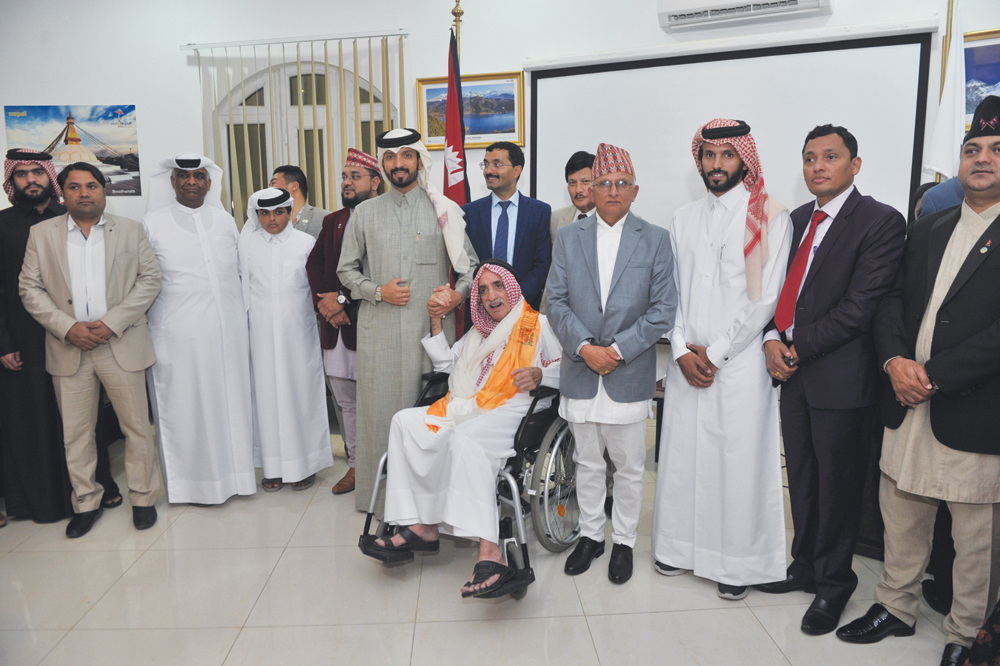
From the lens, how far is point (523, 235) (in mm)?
3461

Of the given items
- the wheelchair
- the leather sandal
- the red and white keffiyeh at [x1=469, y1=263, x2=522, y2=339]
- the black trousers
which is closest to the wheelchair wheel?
the wheelchair

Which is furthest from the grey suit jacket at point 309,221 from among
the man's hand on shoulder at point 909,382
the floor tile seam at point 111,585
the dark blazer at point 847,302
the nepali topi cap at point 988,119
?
the nepali topi cap at point 988,119

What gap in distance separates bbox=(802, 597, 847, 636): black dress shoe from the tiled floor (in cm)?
4

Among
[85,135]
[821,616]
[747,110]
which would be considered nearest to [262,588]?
[821,616]

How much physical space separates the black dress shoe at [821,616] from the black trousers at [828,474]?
2cm

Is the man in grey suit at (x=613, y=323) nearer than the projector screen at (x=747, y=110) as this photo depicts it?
Yes

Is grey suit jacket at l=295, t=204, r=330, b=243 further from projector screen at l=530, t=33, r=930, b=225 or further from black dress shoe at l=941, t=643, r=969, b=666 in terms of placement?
black dress shoe at l=941, t=643, r=969, b=666

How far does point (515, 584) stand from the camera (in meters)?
2.32

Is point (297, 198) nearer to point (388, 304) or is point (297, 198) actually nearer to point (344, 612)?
point (388, 304)

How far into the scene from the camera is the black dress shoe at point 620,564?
263cm

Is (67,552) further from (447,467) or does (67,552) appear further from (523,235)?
(523,235)

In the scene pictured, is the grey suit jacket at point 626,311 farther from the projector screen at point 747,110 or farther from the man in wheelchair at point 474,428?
the projector screen at point 747,110

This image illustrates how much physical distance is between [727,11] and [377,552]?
4018mm

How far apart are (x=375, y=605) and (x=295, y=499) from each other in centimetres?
121
